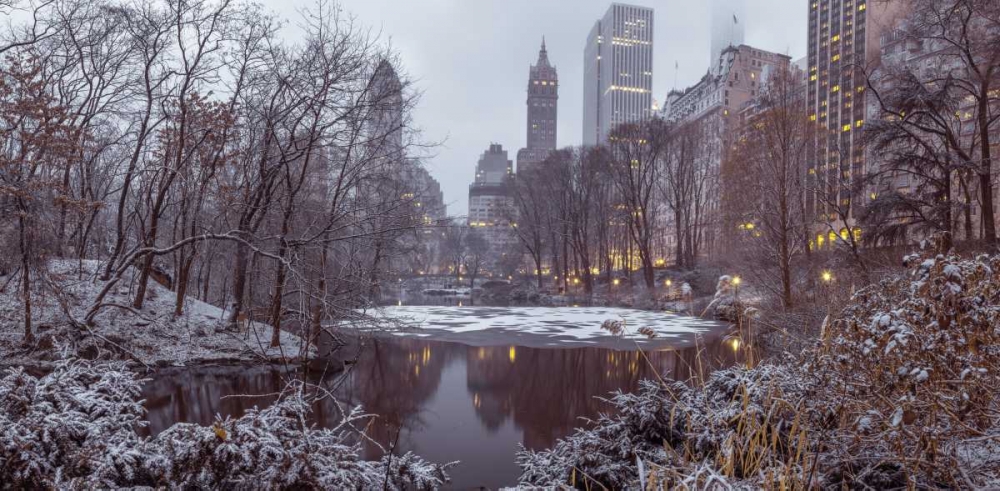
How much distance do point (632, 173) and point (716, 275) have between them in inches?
351

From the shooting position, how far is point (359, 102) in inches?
485

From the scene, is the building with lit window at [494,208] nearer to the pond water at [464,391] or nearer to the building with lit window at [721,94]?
the pond water at [464,391]

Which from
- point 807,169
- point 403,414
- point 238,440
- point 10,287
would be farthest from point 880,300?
point 807,169

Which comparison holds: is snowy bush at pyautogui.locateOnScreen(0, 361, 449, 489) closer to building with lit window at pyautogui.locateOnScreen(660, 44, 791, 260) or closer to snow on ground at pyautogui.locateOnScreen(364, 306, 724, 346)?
snow on ground at pyautogui.locateOnScreen(364, 306, 724, 346)

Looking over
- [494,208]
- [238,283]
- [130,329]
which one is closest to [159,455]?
[130,329]

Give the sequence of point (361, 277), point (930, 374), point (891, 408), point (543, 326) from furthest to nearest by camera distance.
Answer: point (543, 326), point (361, 277), point (891, 408), point (930, 374)

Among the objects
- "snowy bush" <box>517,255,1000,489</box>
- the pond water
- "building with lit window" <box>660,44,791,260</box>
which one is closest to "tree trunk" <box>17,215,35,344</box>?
the pond water

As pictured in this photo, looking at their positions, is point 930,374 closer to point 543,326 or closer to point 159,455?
point 159,455

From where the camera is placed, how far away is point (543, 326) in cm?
2083

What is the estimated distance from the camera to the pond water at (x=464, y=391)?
794 cm

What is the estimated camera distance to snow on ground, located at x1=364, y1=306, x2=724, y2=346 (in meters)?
17.0

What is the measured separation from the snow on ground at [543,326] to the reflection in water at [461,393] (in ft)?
4.44

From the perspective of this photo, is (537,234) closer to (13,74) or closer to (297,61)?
(297,61)

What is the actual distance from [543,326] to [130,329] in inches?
519
